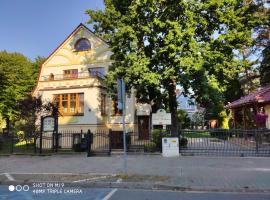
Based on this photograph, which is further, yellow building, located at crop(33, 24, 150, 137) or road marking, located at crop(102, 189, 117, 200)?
yellow building, located at crop(33, 24, 150, 137)

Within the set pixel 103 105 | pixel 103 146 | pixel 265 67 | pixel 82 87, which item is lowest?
pixel 103 146

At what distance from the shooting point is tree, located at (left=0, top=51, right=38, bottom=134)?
43.1 metres

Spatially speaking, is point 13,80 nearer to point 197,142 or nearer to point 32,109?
point 32,109

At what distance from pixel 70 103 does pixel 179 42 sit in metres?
12.7

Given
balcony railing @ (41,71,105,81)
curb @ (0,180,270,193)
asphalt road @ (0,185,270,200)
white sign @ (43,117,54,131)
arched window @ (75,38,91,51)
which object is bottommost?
asphalt road @ (0,185,270,200)

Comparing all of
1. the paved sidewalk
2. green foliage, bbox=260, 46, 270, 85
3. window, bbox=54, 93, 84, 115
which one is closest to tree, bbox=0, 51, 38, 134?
window, bbox=54, 93, 84, 115

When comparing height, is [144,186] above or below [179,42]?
below

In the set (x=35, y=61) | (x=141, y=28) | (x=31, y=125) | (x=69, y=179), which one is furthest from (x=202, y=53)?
(x=35, y=61)

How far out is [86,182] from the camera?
9.30 m

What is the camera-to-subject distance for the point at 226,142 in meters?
18.1

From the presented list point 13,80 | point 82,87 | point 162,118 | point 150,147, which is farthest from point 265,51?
point 13,80

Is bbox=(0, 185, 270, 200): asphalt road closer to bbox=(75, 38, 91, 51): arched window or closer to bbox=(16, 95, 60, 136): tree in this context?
bbox=(16, 95, 60, 136): tree

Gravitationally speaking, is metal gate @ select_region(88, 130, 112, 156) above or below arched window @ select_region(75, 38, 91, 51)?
below

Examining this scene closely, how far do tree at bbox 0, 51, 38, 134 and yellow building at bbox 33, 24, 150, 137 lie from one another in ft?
48.4
